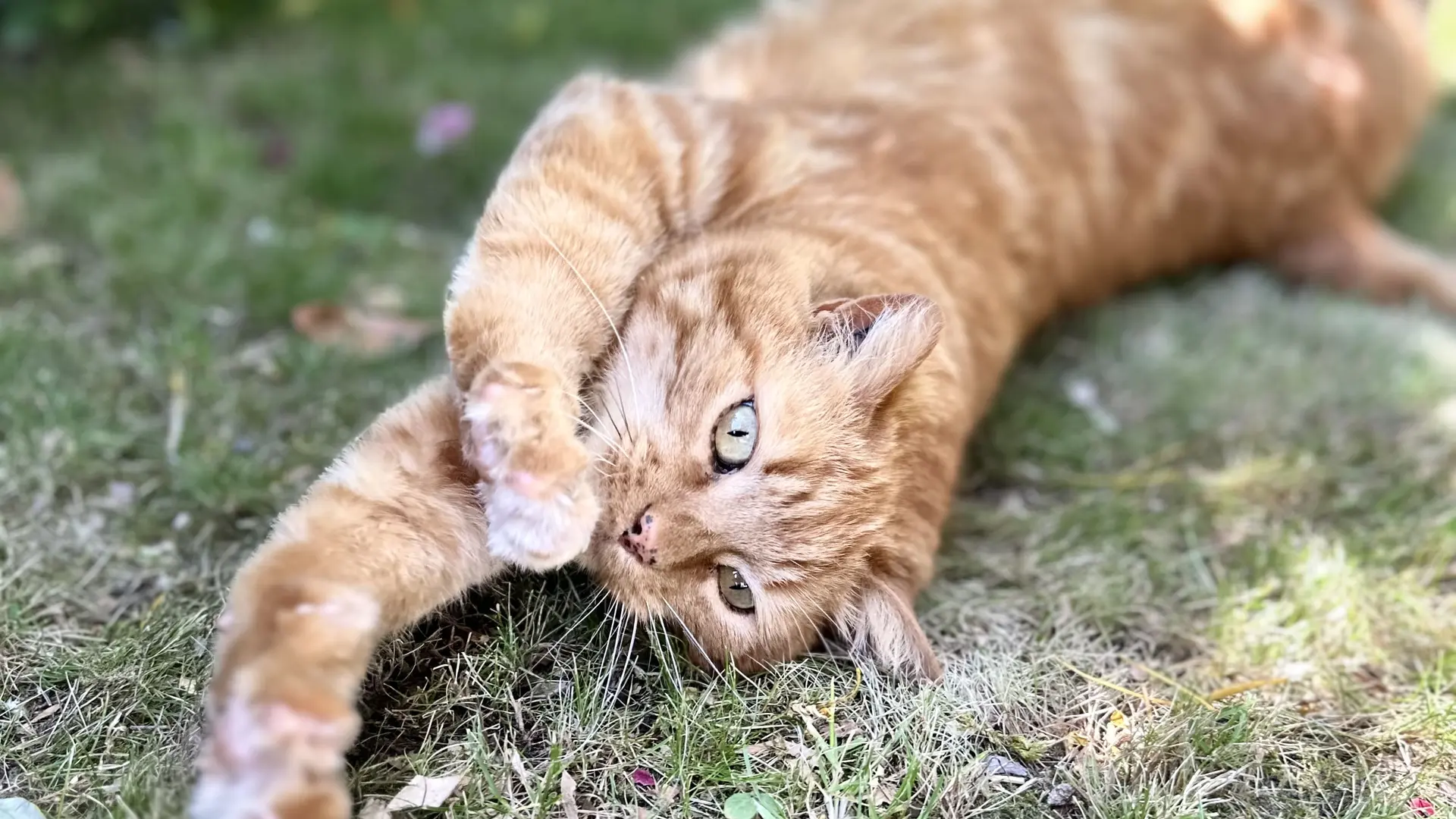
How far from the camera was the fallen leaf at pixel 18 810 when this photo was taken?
1.73 meters

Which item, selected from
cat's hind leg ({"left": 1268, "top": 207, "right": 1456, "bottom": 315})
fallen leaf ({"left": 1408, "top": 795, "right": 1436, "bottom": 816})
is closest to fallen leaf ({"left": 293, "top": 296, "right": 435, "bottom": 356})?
fallen leaf ({"left": 1408, "top": 795, "right": 1436, "bottom": 816})

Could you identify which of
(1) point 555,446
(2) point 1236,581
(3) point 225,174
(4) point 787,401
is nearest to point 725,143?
(4) point 787,401

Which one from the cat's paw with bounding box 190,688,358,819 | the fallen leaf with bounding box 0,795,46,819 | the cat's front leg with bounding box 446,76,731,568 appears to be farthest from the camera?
the cat's front leg with bounding box 446,76,731,568

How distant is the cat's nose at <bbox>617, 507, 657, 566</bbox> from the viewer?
2.04 metres

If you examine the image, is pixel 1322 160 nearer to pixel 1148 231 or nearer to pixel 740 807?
pixel 1148 231

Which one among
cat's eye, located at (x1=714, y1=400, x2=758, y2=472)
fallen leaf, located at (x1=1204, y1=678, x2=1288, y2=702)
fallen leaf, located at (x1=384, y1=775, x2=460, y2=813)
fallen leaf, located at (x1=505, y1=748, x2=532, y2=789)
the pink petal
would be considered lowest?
fallen leaf, located at (x1=1204, y1=678, x2=1288, y2=702)

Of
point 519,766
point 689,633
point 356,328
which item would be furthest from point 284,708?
point 356,328

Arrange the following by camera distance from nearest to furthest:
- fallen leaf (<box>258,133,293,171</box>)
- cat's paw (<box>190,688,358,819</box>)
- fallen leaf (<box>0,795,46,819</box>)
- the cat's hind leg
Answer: cat's paw (<box>190,688,358,819</box>) < fallen leaf (<box>0,795,46,819</box>) < fallen leaf (<box>258,133,293,171</box>) < the cat's hind leg

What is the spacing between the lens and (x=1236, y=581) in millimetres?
2660

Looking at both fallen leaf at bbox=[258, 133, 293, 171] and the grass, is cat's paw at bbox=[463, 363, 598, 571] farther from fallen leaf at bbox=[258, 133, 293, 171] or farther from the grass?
fallen leaf at bbox=[258, 133, 293, 171]

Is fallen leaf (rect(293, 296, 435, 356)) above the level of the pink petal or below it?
above

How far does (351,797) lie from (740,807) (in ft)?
2.32

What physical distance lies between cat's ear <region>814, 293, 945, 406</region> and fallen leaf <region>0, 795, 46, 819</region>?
171 centimetres

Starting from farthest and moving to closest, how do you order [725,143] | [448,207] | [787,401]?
[448,207]
[725,143]
[787,401]
